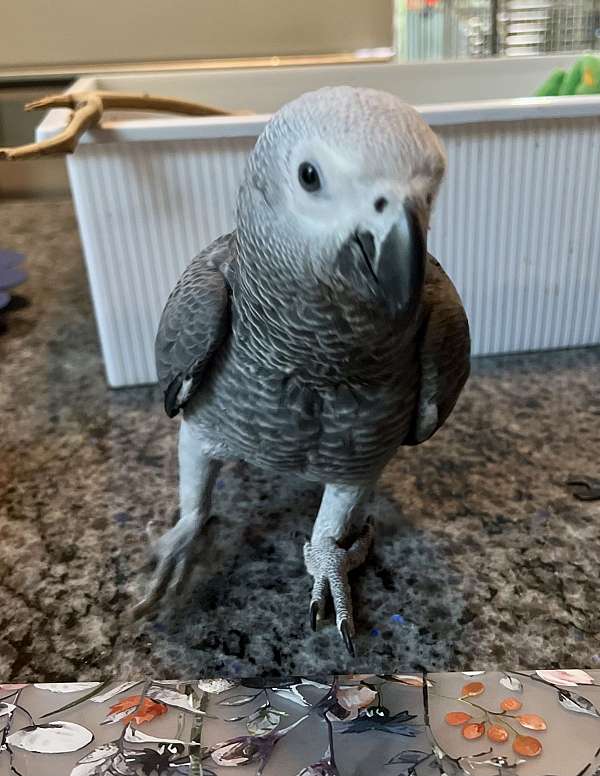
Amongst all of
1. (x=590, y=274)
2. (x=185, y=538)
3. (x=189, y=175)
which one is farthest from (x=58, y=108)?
(x=590, y=274)

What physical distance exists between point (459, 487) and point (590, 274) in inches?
12.4

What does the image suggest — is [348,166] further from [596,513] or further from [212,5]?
[212,5]

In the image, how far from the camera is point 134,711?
442mm

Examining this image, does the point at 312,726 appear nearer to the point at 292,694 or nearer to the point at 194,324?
the point at 292,694

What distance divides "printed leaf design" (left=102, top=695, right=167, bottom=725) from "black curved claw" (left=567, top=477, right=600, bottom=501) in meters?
0.40

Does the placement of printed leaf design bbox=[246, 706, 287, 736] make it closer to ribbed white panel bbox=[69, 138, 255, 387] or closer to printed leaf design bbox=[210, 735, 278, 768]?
printed leaf design bbox=[210, 735, 278, 768]

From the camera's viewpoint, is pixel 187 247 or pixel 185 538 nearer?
pixel 185 538

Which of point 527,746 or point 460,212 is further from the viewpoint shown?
point 460,212

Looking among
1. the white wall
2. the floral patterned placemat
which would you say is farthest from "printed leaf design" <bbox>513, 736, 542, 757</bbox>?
the white wall

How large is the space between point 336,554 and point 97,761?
0.71ft

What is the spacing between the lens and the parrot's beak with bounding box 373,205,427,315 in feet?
1.02

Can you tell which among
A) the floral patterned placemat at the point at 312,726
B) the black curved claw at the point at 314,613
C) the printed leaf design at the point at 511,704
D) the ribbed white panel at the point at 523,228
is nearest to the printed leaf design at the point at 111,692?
the floral patterned placemat at the point at 312,726

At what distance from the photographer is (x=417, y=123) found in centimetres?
33

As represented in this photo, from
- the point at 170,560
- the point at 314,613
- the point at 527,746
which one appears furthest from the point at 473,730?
the point at 170,560
